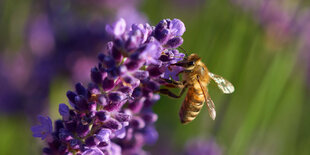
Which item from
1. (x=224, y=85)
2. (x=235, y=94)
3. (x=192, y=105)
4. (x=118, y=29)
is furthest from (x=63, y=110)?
(x=235, y=94)

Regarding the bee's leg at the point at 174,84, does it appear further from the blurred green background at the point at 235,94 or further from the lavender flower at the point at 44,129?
the blurred green background at the point at 235,94

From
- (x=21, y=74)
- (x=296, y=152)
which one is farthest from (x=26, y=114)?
(x=296, y=152)

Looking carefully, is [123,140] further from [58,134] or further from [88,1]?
[88,1]

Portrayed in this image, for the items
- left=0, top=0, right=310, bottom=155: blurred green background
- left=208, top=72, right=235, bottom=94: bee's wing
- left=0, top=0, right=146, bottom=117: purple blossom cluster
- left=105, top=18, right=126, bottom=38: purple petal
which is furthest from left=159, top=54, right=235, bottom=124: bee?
left=0, top=0, right=146, bottom=117: purple blossom cluster

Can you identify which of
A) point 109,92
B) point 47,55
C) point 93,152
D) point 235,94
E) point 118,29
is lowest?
point 93,152

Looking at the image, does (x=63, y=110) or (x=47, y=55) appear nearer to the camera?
(x=63, y=110)

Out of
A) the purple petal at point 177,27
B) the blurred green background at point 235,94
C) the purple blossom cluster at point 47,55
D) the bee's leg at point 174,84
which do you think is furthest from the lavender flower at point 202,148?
the purple petal at point 177,27

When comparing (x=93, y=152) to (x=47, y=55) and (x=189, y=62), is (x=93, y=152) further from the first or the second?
(x=47, y=55)
